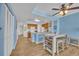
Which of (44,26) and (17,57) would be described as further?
(44,26)

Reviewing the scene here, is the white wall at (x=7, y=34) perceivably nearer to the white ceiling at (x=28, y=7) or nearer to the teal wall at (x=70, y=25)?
the white ceiling at (x=28, y=7)

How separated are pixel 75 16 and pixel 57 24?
30cm

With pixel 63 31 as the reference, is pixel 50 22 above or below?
above

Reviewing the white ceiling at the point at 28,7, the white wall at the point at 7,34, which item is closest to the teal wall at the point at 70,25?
the white ceiling at the point at 28,7

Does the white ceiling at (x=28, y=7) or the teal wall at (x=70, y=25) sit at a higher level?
the white ceiling at (x=28, y=7)

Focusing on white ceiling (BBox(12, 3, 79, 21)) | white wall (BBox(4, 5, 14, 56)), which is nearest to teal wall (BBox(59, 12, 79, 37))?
white ceiling (BBox(12, 3, 79, 21))

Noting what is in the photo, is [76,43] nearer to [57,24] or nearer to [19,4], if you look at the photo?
[57,24]

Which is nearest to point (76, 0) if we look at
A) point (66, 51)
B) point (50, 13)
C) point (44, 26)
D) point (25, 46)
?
point (50, 13)

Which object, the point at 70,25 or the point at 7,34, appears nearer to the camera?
the point at 70,25

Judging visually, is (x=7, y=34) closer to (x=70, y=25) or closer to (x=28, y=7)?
(x=28, y=7)

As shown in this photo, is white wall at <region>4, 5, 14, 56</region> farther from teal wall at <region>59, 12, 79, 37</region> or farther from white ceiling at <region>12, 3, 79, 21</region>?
teal wall at <region>59, 12, 79, 37</region>

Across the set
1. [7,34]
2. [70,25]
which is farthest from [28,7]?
[70,25]

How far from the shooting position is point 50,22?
4.90 feet

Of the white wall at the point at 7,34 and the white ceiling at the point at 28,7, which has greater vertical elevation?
the white ceiling at the point at 28,7
